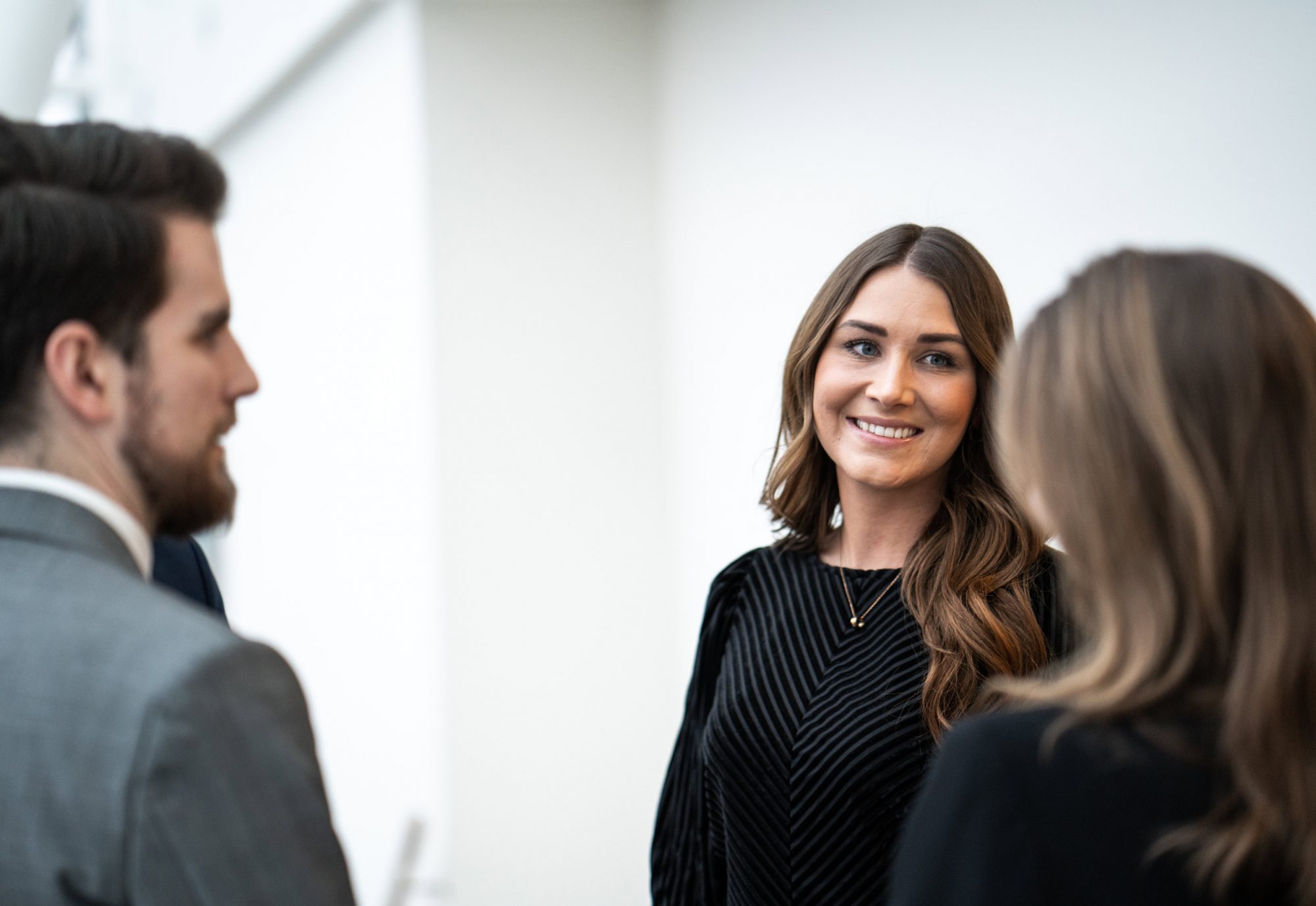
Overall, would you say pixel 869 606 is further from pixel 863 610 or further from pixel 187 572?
pixel 187 572

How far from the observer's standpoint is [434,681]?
400 centimetres

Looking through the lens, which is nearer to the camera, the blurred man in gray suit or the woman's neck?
the blurred man in gray suit

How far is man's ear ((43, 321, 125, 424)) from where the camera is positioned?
3.96 ft

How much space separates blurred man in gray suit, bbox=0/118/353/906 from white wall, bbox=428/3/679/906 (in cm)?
263

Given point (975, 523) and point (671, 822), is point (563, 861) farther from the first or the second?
point (975, 523)

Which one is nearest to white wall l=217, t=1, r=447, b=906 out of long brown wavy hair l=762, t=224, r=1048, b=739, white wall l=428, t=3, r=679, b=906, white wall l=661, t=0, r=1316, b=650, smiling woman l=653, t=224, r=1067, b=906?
white wall l=428, t=3, r=679, b=906

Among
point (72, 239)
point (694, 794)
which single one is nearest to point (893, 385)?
point (694, 794)

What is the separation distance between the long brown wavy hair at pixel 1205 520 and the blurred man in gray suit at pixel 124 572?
0.67m

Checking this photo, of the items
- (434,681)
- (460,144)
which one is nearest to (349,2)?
(460,144)

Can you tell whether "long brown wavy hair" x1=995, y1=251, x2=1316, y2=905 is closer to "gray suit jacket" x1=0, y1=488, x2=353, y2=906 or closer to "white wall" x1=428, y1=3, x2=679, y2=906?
"gray suit jacket" x1=0, y1=488, x2=353, y2=906

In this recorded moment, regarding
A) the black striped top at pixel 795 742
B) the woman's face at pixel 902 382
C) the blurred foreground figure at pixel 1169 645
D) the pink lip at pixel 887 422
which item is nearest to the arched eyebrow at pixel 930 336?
the woman's face at pixel 902 382

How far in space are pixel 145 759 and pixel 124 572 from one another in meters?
0.22

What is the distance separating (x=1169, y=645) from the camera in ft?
3.27

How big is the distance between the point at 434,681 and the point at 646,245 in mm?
1660
